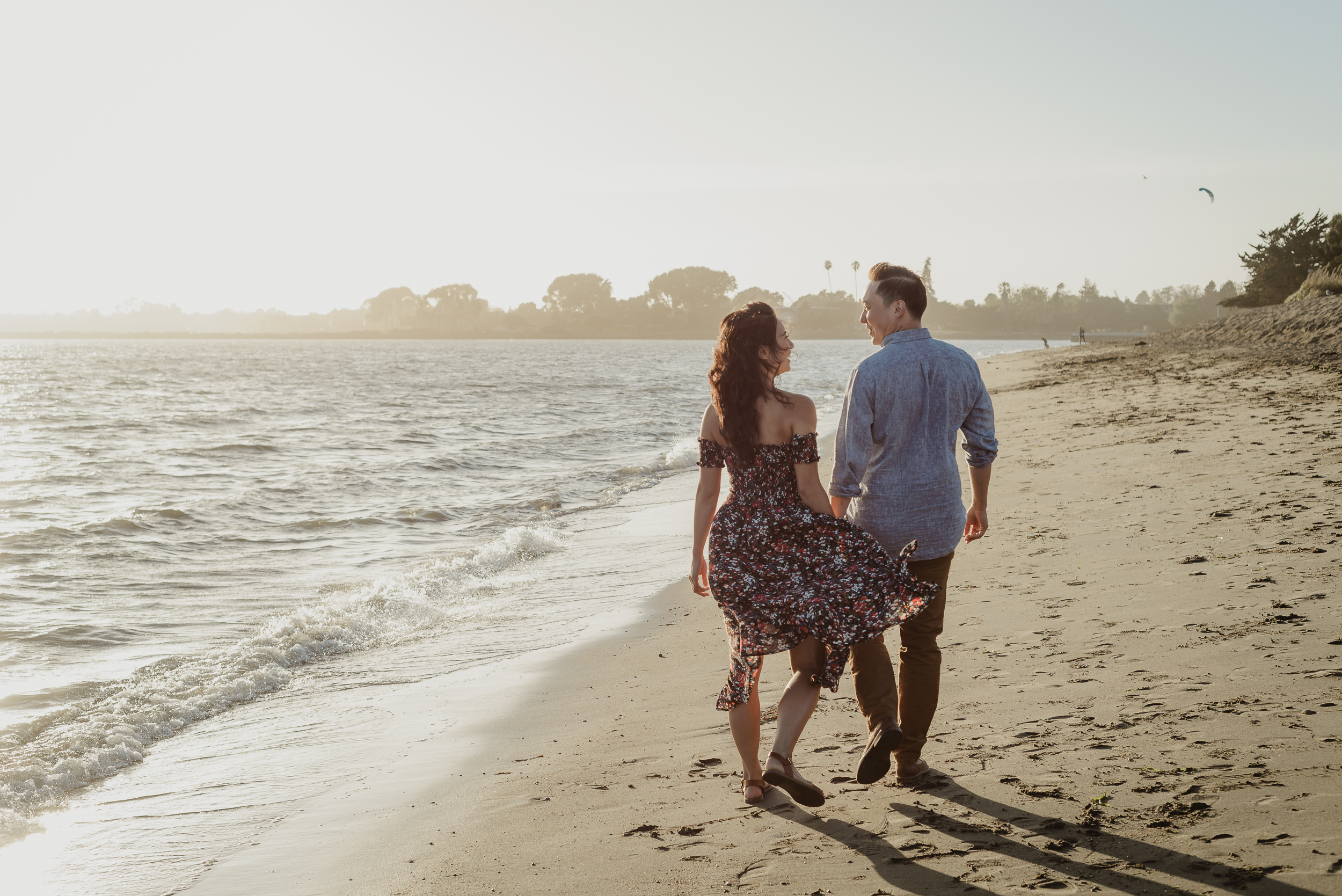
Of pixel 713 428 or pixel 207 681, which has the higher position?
pixel 713 428

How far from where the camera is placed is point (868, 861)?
2.69m

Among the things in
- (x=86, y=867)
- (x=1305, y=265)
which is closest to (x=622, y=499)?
(x=86, y=867)

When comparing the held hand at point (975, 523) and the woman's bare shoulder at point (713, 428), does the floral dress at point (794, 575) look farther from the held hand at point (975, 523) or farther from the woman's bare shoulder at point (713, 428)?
the held hand at point (975, 523)

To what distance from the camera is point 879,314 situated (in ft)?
10.4

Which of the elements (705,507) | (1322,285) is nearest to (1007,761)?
(705,507)

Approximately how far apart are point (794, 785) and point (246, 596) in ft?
22.5

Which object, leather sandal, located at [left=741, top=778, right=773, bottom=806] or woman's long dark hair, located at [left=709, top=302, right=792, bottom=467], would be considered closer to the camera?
woman's long dark hair, located at [left=709, top=302, right=792, bottom=467]

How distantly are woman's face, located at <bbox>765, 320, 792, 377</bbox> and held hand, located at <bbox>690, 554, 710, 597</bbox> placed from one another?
711 millimetres

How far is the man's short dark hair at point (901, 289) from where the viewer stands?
10.2ft

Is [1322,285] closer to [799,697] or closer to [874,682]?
[874,682]

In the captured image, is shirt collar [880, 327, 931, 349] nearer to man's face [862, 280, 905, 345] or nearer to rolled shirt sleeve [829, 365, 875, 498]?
man's face [862, 280, 905, 345]

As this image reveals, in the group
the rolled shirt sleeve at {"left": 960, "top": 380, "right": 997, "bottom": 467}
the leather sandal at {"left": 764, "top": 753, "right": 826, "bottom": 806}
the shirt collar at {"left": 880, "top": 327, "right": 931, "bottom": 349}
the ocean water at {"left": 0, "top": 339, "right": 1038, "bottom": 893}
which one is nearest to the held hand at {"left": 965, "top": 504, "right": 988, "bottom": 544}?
the rolled shirt sleeve at {"left": 960, "top": 380, "right": 997, "bottom": 467}

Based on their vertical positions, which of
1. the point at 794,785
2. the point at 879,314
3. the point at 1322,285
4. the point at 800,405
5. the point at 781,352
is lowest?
the point at 794,785

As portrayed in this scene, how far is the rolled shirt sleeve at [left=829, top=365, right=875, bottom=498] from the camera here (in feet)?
10.0
